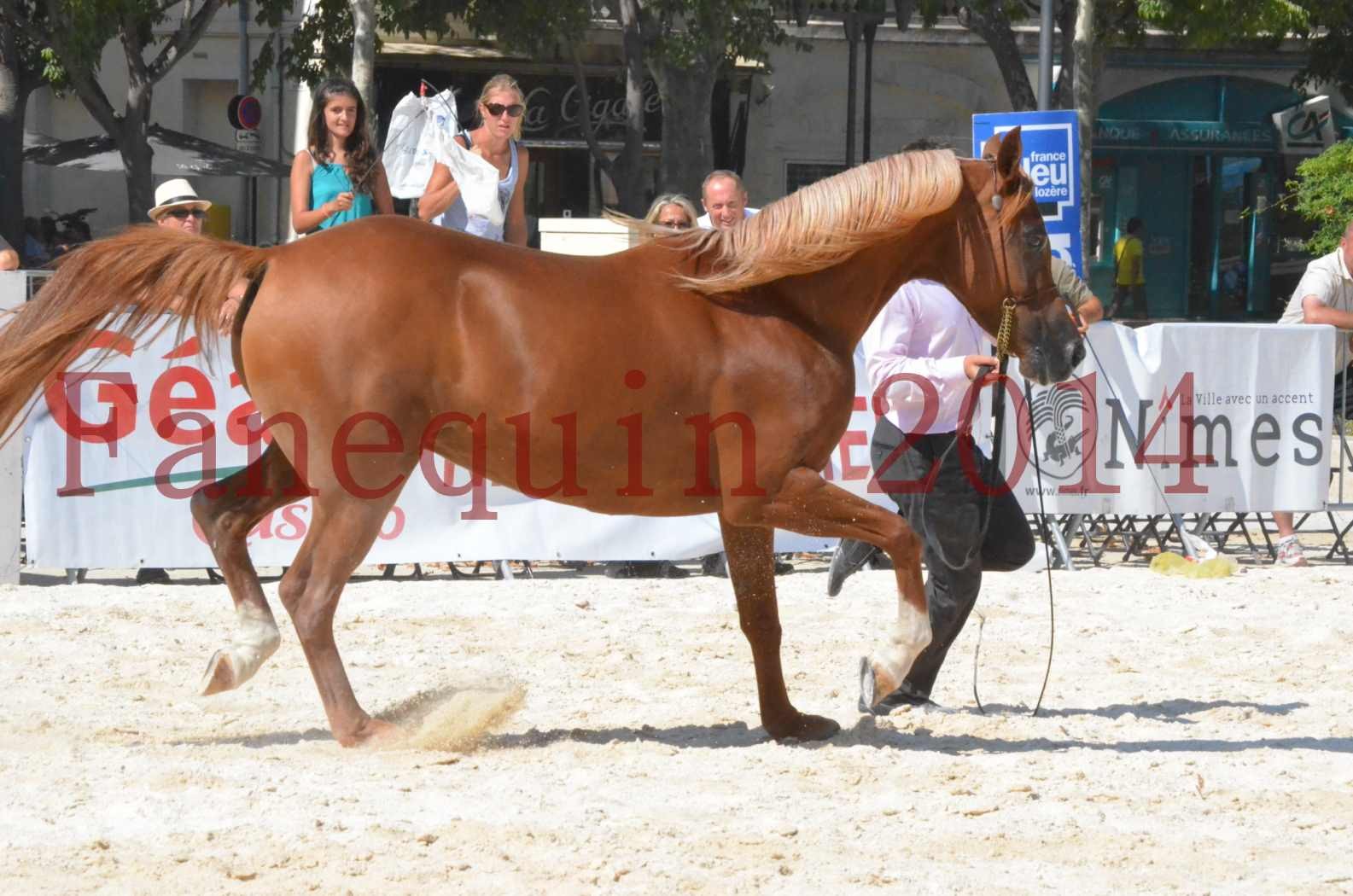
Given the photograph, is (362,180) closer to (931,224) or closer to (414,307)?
(414,307)

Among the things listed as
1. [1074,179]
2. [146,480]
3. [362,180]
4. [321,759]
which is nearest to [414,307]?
[321,759]

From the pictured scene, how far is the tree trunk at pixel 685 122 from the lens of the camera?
19547mm

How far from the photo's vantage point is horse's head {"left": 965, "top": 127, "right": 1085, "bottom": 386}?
17.1 ft

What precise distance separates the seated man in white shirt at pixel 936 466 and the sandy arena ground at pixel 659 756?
392mm

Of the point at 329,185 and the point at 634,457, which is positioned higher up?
the point at 329,185

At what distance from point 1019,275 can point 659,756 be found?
1879 millimetres

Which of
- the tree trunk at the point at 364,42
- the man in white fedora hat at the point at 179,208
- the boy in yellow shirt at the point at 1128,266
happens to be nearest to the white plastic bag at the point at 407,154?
the man in white fedora hat at the point at 179,208

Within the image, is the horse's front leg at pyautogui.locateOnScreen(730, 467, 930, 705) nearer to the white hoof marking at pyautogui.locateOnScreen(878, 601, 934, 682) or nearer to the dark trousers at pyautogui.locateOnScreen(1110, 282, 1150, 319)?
the white hoof marking at pyautogui.locateOnScreen(878, 601, 934, 682)

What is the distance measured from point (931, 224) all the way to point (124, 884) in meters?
3.04

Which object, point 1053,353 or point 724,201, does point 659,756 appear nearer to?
point 1053,353

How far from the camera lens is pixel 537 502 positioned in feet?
28.6

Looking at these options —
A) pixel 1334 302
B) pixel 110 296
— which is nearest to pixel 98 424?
pixel 110 296

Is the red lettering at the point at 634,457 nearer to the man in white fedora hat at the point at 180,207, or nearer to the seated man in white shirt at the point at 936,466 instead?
the seated man in white shirt at the point at 936,466

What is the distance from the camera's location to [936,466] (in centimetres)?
570
